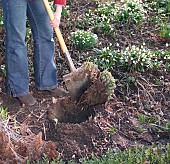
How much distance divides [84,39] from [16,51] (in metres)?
1.09

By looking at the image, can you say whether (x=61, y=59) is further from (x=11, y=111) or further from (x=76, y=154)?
(x=76, y=154)

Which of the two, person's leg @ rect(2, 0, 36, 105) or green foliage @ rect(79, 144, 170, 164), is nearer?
green foliage @ rect(79, 144, 170, 164)

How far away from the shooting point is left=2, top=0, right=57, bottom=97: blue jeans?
4696mm

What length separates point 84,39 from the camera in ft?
18.9

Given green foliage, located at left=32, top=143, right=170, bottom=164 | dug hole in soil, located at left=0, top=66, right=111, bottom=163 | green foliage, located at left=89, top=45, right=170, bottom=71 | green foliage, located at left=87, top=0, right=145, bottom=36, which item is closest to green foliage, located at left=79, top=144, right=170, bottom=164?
green foliage, located at left=32, top=143, right=170, bottom=164

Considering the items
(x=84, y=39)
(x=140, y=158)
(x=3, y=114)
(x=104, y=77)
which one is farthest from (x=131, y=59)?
(x=140, y=158)

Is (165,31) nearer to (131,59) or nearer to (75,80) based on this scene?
(131,59)

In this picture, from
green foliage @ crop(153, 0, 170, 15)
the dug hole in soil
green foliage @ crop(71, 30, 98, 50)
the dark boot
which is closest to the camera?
the dug hole in soil

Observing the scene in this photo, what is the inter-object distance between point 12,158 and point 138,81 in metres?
1.88

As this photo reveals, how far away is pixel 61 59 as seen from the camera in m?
5.74

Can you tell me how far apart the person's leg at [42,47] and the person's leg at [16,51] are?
14 cm

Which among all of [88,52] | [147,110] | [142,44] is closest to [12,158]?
[147,110]

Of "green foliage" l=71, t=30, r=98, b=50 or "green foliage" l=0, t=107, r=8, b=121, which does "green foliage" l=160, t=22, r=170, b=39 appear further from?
"green foliage" l=0, t=107, r=8, b=121

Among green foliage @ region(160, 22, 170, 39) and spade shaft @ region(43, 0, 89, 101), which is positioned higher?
green foliage @ region(160, 22, 170, 39)
